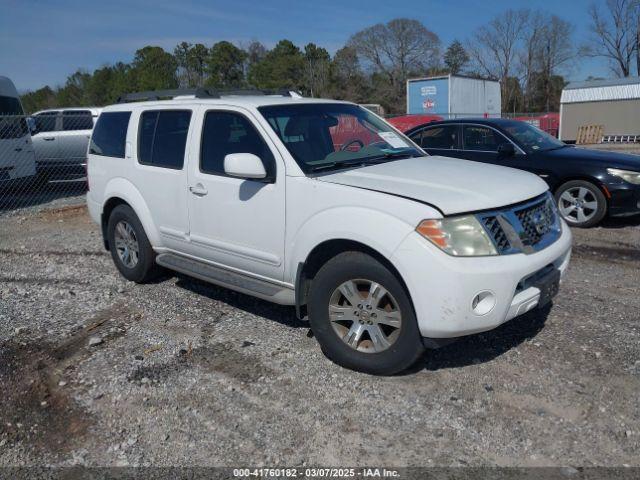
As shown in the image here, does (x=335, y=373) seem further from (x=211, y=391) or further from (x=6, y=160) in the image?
(x=6, y=160)

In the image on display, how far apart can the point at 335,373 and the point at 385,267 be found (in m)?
0.87

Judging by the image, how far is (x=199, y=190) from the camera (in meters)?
4.71

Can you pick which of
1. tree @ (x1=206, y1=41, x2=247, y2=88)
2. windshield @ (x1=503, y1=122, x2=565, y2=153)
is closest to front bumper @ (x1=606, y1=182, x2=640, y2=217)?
windshield @ (x1=503, y1=122, x2=565, y2=153)

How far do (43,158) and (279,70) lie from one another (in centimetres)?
6311

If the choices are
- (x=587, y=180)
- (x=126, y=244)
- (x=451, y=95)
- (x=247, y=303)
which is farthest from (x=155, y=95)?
(x=451, y=95)

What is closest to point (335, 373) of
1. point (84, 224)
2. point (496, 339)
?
point (496, 339)

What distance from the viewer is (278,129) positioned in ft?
14.2

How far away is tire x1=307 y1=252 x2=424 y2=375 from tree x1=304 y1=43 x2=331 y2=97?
67.1 m

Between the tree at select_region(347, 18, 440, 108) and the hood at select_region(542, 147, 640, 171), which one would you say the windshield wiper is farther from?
the tree at select_region(347, 18, 440, 108)

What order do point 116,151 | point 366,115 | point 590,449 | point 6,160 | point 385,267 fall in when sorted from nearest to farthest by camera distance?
point 590,449, point 385,267, point 366,115, point 116,151, point 6,160

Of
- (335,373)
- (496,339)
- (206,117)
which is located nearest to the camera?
(335,373)

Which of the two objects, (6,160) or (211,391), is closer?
(211,391)

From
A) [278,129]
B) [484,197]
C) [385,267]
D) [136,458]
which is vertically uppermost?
[278,129]

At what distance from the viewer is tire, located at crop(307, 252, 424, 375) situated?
351 cm
